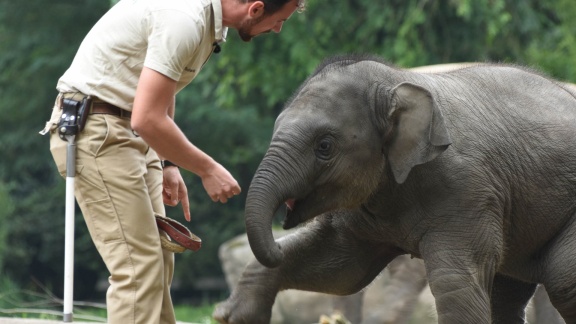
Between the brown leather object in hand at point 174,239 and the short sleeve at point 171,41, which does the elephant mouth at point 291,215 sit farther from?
the short sleeve at point 171,41

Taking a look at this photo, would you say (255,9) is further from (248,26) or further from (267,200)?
(267,200)

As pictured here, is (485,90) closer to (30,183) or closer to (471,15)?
(471,15)

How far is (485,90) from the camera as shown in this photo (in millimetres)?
6309

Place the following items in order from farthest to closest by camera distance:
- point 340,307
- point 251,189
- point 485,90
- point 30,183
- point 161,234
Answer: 1. point 30,183
2. point 340,307
3. point 485,90
4. point 161,234
5. point 251,189

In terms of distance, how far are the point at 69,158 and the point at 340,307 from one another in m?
6.41

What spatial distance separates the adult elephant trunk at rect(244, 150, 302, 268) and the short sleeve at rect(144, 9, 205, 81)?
24.0 inches

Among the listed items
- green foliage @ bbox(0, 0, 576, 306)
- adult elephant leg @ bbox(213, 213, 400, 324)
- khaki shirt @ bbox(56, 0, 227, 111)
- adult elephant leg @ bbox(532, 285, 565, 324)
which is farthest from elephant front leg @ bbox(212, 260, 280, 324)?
green foliage @ bbox(0, 0, 576, 306)

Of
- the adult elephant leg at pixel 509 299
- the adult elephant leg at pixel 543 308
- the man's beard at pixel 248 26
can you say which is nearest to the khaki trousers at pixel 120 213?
the man's beard at pixel 248 26

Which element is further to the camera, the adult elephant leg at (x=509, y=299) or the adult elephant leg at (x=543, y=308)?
the adult elephant leg at (x=543, y=308)

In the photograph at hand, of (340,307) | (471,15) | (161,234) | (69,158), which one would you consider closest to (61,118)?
(69,158)

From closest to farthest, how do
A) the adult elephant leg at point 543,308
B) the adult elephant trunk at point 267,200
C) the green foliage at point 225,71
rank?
the adult elephant trunk at point 267,200, the adult elephant leg at point 543,308, the green foliage at point 225,71

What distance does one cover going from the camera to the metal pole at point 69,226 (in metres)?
5.53

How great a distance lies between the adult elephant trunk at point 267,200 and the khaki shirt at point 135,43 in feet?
1.89

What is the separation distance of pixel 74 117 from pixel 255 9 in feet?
3.12
